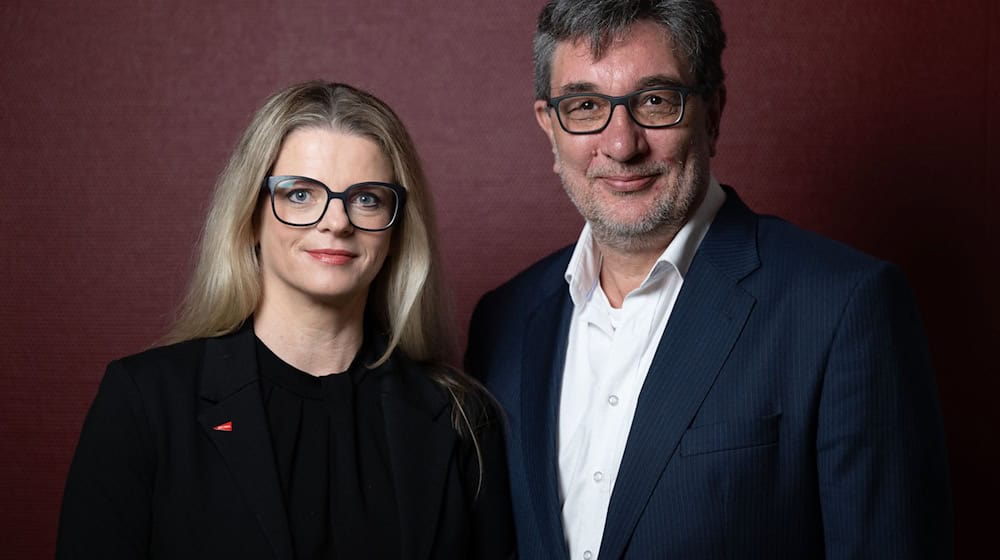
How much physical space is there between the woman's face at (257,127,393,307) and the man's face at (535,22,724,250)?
0.45 m

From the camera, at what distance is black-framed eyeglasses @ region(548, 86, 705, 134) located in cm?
216

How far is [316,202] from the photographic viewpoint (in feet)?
6.95

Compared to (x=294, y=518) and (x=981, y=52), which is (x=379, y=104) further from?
(x=981, y=52)

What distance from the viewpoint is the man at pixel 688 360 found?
1.93 meters

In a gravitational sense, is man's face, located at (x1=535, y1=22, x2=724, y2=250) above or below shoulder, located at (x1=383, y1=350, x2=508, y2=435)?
above

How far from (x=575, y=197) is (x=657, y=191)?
0.19 metres

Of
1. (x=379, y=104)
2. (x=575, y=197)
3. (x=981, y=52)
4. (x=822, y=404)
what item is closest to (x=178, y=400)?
(x=379, y=104)

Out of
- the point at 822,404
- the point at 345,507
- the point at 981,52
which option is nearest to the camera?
the point at 822,404

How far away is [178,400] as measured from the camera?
205 cm

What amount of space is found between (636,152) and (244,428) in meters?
1.00

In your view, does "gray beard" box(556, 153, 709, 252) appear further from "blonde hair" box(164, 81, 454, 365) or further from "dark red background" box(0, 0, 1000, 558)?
"dark red background" box(0, 0, 1000, 558)

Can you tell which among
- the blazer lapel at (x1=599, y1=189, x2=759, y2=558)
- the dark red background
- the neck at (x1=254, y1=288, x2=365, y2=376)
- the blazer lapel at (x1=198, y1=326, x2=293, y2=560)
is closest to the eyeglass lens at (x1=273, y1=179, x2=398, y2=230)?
the neck at (x1=254, y1=288, x2=365, y2=376)

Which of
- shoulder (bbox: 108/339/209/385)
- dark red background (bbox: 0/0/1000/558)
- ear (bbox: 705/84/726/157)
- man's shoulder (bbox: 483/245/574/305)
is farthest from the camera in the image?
dark red background (bbox: 0/0/1000/558)

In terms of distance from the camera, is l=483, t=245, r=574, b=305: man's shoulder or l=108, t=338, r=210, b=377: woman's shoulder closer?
l=108, t=338, r=210, b=377: woman's shoulder
